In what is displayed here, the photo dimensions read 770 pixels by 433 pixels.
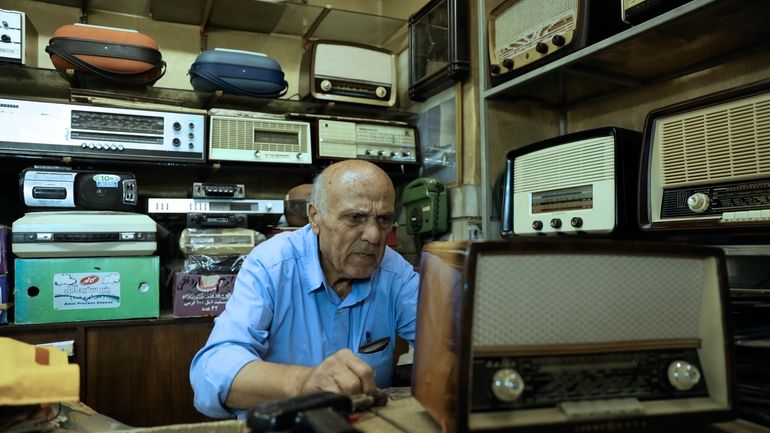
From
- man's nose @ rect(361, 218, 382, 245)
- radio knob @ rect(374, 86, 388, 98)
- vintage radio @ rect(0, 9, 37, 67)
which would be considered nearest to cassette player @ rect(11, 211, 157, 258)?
vintage radio @ rect(0, 9, 37, 67)

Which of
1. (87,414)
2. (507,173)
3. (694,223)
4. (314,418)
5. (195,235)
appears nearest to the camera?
(314,418)

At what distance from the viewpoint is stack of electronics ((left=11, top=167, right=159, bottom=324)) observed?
1992 mm

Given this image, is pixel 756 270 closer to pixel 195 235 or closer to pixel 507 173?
pixel 507 173

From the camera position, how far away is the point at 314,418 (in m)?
0.58

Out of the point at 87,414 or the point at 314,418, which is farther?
the point at 87,414

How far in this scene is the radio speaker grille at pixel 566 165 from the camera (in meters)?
1.47

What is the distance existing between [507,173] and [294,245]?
0.83 metres

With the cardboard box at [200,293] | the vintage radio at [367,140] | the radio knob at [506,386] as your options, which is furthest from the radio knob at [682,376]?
the vintage radio at [367,140]

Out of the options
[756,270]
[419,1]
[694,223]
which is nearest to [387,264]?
[694,223]

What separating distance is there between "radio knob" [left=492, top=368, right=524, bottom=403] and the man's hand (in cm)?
29

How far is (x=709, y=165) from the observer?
46.9 inches

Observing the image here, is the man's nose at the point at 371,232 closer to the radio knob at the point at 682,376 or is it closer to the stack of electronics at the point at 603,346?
the stack of electronics at the point at 603,346

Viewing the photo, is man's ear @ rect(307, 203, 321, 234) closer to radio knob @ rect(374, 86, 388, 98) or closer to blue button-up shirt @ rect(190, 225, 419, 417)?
blue button-up shirt @ rect(190, 225, 419, 417)

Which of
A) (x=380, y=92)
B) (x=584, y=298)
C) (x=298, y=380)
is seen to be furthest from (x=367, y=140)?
(x=584, y=298)
